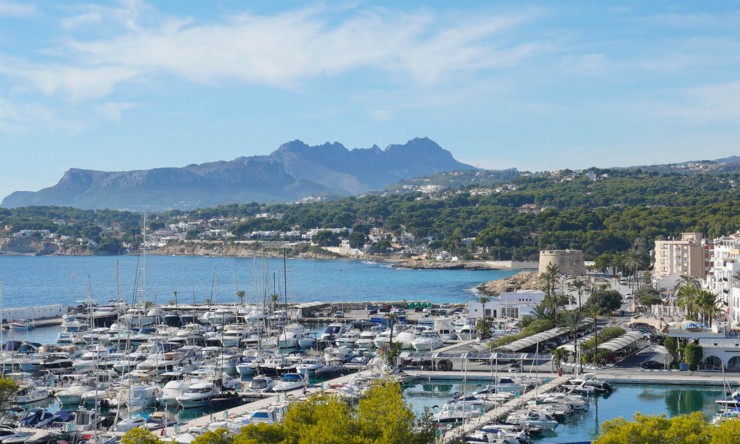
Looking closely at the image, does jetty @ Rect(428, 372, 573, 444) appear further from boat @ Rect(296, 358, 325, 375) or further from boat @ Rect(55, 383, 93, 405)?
boat @ Rect(55, 383, 93, 405)

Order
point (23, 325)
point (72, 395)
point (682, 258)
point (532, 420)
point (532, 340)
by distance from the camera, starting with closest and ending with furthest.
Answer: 1. point (532, 420)
2. point (72, 395)
3. point (532, 340)
4. point (23, 325)
5. point (682, 258)

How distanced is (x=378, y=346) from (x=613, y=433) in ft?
94.4

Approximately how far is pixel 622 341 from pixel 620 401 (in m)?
7.90

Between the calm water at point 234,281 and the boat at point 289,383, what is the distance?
888 inches

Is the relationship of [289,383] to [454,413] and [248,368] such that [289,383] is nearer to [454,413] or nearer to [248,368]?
[248,368]

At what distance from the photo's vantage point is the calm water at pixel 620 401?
29.9m

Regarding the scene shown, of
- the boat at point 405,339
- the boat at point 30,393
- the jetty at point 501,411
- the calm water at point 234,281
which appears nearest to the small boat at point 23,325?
the calm water at point 234,281

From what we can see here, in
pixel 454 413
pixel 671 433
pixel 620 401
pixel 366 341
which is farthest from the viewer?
pixel 366 341

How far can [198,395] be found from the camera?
33.7m

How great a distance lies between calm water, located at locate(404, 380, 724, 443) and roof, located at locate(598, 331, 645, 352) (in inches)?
170

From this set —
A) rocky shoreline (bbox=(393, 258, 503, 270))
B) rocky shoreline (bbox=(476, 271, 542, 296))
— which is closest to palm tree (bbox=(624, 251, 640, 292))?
rocky shoreline (bbox=(476, 271, 542, 296))

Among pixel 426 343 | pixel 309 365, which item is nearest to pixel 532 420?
pixel 309 365

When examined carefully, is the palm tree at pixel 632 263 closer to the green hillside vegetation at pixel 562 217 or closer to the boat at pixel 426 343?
the green hillside vegetation at pixel 562 217

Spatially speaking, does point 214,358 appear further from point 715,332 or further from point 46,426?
point 715,332
